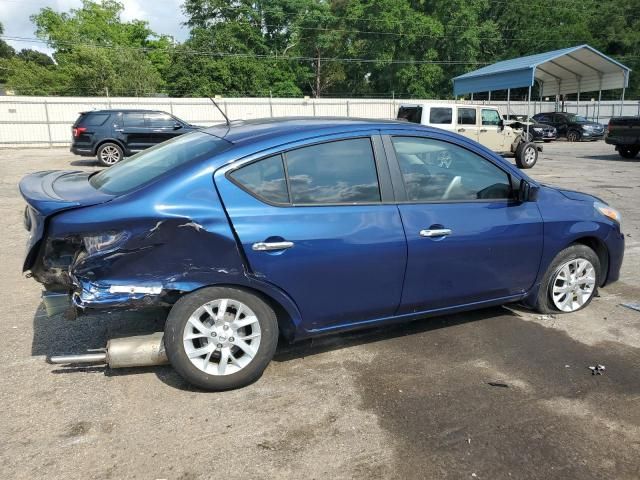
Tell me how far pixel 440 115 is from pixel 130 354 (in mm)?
14216

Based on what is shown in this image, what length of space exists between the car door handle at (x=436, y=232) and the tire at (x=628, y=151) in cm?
1823

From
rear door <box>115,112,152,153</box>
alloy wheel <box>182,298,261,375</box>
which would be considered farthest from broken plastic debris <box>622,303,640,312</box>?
rear door <box>115,112,152,153</box>

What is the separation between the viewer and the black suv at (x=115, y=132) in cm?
1569

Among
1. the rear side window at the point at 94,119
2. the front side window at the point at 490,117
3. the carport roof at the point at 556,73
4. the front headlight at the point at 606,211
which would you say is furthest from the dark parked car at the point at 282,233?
the carport roof at the point at 556,73

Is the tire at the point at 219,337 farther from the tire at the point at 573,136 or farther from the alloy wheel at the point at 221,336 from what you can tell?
the tire at the point at 573,136

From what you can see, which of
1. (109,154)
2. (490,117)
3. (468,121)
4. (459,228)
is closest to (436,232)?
(459,228)

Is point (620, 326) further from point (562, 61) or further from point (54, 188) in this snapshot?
point (562, 61)

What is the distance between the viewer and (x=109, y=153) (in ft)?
52.2

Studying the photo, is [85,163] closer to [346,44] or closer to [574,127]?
[574,127]

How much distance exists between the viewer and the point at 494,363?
12.2 feet

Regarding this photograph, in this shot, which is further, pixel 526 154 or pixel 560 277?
pixel 526 154

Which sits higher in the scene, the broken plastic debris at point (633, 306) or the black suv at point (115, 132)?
the black suv at point (115, 132)

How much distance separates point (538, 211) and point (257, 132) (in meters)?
2.28

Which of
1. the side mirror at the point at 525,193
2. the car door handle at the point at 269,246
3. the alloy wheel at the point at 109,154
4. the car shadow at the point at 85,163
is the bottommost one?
the car shadow at the point at 85,163
